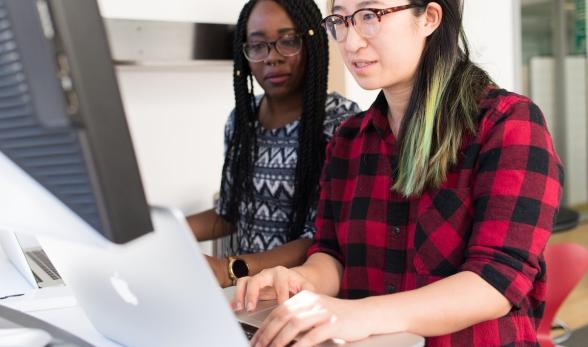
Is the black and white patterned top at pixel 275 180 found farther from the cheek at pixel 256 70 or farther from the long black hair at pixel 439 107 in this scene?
the long black hair at pixel 439 107

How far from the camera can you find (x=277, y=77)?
Answer: 1.68 metres

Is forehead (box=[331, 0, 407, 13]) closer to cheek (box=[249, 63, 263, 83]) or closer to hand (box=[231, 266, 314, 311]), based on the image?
hand (box=[231, 266, 314, 311])

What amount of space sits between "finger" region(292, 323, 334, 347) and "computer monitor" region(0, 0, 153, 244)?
369 millimetres

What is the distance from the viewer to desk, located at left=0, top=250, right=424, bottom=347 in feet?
2.69

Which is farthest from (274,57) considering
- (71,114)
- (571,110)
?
(571,110)

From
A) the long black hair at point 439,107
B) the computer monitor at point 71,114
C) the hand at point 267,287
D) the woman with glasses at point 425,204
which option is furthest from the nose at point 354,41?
the computer monitor at point 71,114

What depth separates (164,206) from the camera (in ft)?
1.64

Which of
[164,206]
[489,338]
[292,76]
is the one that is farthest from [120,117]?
[292,76]

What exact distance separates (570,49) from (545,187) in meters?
3.91

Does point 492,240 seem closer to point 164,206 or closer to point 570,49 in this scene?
point 164,206

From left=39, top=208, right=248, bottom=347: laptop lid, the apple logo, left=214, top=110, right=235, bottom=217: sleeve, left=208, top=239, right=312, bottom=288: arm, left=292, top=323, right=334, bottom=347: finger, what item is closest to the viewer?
left=39, top=208, right=248, bottom=347: laptop lid

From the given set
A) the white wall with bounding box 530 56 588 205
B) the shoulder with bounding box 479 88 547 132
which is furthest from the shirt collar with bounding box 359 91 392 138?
the white wall with bounding box 530 56 588 205

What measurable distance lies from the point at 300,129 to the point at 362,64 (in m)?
0.54

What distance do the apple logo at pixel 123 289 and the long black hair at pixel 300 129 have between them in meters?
0.99
